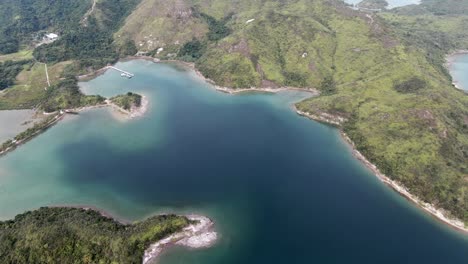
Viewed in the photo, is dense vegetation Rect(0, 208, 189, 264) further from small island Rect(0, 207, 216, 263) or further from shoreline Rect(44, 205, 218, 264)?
shoreline Rect(44, 205, 218, 264)

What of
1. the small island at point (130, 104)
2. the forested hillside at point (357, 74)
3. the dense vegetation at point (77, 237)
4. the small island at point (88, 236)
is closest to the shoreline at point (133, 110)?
the small island at point (130, 104)

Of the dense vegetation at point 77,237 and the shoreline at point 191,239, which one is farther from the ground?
the dense vegetation at point 77,237

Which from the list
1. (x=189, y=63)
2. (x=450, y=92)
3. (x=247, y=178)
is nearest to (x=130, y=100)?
(x=189, y=63)

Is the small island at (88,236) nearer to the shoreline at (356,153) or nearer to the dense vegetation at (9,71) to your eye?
the shoreline at (356,153)

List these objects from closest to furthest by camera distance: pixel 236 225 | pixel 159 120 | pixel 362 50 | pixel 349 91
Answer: pixel 236 225
pixel 159 120
pixel 349 91
pixel 362 50

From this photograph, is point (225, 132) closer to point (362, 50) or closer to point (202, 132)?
point (202, 132)

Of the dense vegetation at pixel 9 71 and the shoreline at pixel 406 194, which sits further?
the dense vegetation at pixel 9 71

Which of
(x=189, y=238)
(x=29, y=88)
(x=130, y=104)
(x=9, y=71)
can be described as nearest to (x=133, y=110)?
(x=130, y=104)
